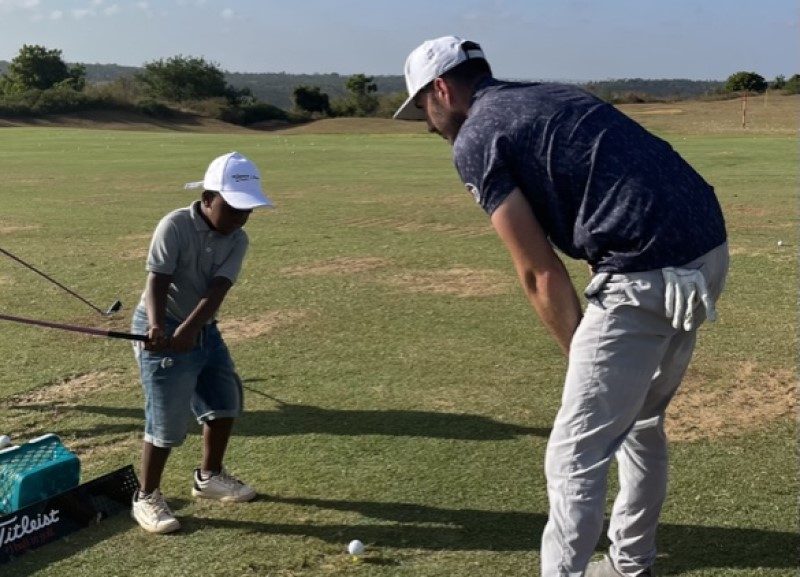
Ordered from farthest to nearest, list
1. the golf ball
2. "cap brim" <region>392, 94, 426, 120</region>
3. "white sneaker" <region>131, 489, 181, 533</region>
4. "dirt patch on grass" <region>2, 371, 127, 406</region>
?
"dirt patch on grass" <region>2, 371, 127, 406</region> → "white sneaker" <region>131, 489, 181, 533</region> → the golf ball → "cap brim" <region>392, 94, 426, 120</region>

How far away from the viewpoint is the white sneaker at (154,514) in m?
4.36

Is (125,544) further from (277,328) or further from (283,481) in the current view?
(277,328)

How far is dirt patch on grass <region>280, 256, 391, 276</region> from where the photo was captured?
10.9 m

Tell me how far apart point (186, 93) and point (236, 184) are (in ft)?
330

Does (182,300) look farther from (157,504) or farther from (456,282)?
(456,282)

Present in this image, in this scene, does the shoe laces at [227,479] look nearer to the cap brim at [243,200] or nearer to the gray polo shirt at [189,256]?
the gray polo shirt at [189,256]

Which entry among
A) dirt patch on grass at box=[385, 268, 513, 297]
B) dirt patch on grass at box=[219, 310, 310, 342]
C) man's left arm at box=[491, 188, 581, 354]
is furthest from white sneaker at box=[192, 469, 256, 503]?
dirt patch on grass at box=[385, 268, 513, 297]

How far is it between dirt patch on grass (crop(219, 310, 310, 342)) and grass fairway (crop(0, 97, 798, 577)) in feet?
0.11

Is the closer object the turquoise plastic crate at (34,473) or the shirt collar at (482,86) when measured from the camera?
the shirt collar at (482,86)

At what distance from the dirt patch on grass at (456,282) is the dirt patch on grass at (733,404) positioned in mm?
3319

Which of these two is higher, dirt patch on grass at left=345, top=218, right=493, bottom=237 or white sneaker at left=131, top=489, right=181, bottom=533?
dirt patch on grass at left=345, top=218, right=493, bottom=237

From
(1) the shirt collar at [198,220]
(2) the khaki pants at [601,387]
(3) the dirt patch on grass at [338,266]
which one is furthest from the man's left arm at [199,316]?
(3) the dirt patch on grass at [338,266]

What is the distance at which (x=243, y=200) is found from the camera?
4.29 metres

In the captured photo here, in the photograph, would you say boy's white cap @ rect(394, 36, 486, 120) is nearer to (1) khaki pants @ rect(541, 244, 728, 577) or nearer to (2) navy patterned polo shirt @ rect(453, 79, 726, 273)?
(2) navy patterned polo shirt @ rect(453, 79, 726, 273)
